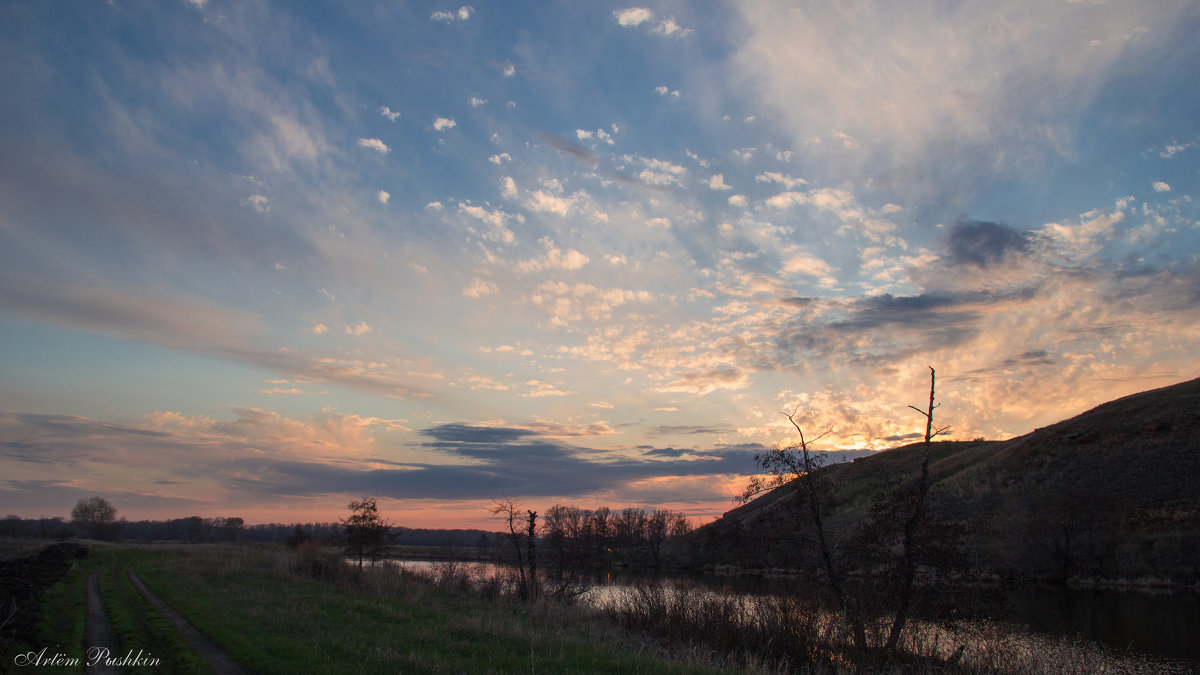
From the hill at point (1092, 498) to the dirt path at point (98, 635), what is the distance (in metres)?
23.7

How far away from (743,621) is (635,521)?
107 meters

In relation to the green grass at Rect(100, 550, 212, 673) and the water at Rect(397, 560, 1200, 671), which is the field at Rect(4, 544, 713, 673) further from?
the water at Rect(397, 560, 1200, 671)

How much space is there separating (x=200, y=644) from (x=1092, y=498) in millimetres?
59193

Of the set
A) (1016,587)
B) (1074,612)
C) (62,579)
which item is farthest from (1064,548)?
(62,579)

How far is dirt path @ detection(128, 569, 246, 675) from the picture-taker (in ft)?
34.7

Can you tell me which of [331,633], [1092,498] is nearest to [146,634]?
[331,633]

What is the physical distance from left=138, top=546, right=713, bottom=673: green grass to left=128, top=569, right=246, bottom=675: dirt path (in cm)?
19

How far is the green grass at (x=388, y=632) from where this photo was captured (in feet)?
34.5

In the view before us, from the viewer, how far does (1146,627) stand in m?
25.2

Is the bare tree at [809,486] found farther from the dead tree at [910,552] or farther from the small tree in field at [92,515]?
the small tree in field at [92,515]

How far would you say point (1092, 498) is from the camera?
45.9 metres

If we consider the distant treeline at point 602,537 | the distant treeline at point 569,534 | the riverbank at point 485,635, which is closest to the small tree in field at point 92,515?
the distant treeline at point 569,534

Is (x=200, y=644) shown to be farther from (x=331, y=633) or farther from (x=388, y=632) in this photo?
(x=388, y=632)

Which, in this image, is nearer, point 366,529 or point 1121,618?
point 1121,618
